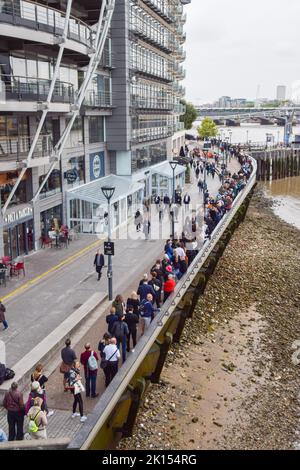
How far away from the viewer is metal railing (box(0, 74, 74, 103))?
2261 cm

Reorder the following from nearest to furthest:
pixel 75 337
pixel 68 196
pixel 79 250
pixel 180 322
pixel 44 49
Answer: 1. pixel 75 337
2. pixel 180 322
3. pixel 44 49
4. pixel 79 250
5. pixel 68 196

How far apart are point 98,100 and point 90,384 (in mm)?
23853

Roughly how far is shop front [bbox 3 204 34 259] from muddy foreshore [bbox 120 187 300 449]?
8.58 meters

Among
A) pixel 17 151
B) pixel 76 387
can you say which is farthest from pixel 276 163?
pixel 76 387

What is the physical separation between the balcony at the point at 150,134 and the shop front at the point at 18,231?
43.5 feet

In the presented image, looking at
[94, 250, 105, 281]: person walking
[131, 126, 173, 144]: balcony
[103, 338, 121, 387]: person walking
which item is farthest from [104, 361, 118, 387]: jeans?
[131, 126, 173, 144]: balcony

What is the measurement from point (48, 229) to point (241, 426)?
1732cm

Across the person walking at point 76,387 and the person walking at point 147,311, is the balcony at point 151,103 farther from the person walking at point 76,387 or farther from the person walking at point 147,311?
the person walking at point 76,387

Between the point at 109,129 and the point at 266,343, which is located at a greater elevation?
the point at 109,129

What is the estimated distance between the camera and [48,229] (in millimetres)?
29453

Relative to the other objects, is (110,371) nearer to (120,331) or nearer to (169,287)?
(120,331)

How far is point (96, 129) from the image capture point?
1405 inches
